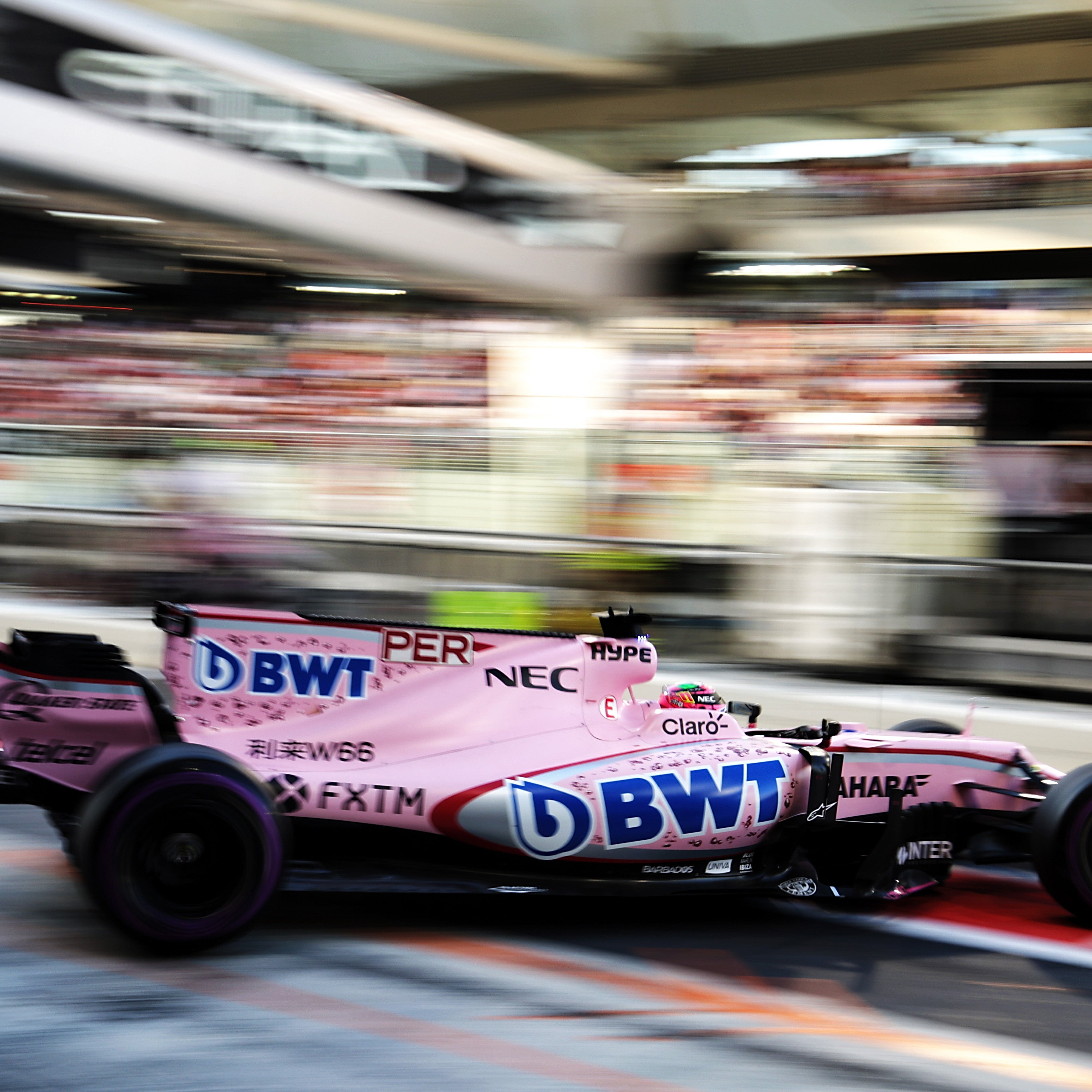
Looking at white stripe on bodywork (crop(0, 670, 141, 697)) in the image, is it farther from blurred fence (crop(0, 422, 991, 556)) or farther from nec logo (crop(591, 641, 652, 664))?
blurred fence (crop(0, 422, 991, 556))

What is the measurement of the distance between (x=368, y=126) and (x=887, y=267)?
594cm

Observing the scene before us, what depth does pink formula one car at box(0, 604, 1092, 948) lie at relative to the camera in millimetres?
3654

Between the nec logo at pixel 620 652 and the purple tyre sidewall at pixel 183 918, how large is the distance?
1.23 m

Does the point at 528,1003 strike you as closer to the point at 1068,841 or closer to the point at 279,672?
the point at 279,672

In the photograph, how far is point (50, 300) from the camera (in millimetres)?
9641

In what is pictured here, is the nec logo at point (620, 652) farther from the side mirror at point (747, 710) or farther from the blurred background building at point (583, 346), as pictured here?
the blurred background building at point (583, 346)

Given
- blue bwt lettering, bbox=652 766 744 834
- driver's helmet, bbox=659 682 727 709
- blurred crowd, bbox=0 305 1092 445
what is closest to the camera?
blue bwt lettering, bbox=652 766 744 834

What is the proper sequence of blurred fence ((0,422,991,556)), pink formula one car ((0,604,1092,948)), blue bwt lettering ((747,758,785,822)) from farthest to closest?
1. blurred fence ((0,422,991,556))
2. blue bwt lettering ((747,758,785,822))
3. pink formula one car ((0,604,1092,948))

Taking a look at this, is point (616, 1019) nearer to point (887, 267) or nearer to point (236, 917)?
point (236, 917)

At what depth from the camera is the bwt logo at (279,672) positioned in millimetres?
4027

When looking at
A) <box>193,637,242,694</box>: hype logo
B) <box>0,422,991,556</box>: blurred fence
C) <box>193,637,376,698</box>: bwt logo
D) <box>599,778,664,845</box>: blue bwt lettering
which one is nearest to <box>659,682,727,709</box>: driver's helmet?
<box>599,778,664,845</box>: blue bwt lettering

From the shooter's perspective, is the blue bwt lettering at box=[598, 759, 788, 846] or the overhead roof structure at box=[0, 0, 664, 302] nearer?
the blue bwt lettering at box=[598, 759, 788, 846]

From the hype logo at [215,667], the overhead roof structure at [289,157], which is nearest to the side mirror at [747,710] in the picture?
the hype logo at [215,667]

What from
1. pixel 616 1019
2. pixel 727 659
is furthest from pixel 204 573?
pixel 616 1019
